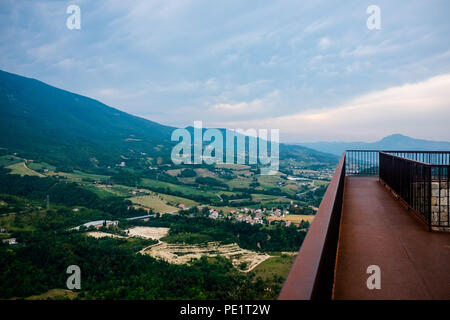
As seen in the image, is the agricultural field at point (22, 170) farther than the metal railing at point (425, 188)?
Yes

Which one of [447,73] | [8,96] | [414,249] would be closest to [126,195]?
[447,73]

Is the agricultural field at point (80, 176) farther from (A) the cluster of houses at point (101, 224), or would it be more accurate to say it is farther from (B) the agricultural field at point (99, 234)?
(B) the agricultural field at point (99, 234)

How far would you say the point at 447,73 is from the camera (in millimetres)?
11281

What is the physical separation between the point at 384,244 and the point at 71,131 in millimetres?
113459

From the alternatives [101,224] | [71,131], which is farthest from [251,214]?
[71,131]

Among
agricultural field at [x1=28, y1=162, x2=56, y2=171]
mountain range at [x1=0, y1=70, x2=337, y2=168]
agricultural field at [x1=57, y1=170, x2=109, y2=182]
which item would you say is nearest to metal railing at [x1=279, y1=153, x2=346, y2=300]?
agricultural field at [x1=57, y1=170, x2=109, y2=182]

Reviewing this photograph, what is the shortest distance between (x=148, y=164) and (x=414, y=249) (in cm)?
8110

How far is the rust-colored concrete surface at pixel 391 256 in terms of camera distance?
→ 206 centimetres

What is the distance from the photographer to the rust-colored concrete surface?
206cm

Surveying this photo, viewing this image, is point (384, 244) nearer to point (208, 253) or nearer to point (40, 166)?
point (208, 253)

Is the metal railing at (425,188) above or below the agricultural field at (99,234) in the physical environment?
above

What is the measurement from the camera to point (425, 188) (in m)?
3.85

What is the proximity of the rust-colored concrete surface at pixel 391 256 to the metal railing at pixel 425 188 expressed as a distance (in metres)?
0.19

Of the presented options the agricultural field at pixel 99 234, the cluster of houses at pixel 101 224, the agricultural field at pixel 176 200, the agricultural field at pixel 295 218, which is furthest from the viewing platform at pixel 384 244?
the agricultural field at pixel 176 200
